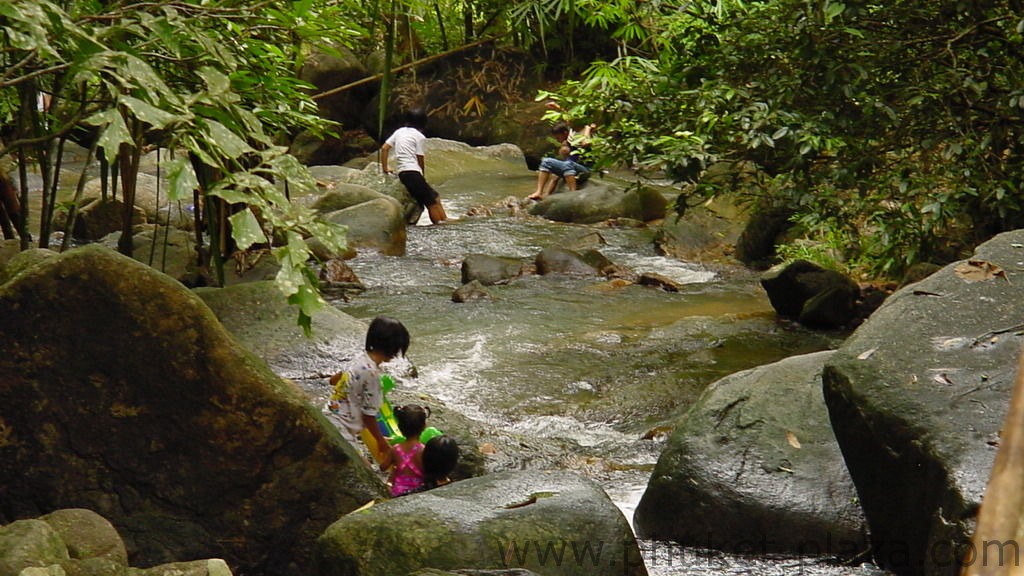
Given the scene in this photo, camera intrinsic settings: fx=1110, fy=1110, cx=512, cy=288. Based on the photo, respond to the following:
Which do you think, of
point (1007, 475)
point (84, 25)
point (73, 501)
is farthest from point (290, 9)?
point (1007, 475)

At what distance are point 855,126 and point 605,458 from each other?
2.71m

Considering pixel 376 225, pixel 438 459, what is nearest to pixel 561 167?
pixel 376 225

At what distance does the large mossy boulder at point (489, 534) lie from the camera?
12.7 feet

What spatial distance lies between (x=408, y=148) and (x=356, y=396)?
9.17m

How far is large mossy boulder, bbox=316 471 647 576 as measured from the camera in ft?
12.7

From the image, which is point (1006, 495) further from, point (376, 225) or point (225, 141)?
point (376, 225)

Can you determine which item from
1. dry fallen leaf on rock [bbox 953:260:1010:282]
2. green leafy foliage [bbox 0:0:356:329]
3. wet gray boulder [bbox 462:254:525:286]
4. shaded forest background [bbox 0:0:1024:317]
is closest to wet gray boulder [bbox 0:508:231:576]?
green leafy foliage [bbox 0:0:356:329]

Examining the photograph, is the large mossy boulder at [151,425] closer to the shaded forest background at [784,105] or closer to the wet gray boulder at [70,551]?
the wet gray boulder at [70,551]

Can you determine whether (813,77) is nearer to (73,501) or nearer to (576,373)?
(576,373)

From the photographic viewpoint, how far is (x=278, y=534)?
4418mm

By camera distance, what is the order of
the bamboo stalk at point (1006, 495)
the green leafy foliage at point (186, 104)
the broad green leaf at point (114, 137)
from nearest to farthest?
1. the bamboo stalk at point (1006, 495)
2. the broad green leaf at point (114, 137)
3. the green leafy foliage at point (186, 104)

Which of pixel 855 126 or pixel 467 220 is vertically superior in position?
pixel 855 126

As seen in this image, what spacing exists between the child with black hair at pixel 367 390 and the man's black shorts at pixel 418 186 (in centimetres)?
895

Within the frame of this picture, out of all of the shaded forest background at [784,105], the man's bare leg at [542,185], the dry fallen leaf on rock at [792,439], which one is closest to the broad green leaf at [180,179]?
the shaded forest background at [784,105]
